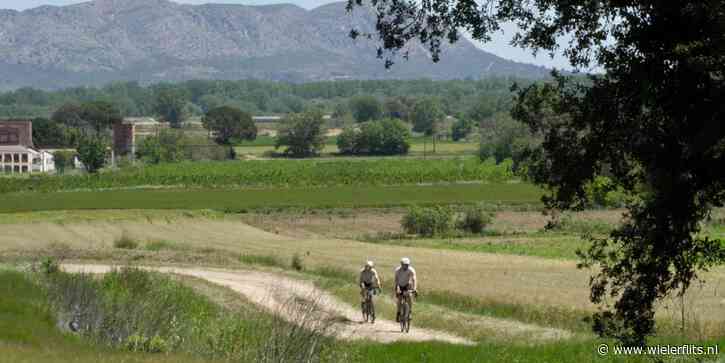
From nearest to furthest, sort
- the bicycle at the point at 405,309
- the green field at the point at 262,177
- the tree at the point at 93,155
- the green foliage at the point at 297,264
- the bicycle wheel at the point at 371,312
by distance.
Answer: the bicycle at the point at 405,309 < the bicycle wheel at the point at 371,312 < the green foliage at the point at 297,264 < the green field at the point at 262,177 < the tree at the point at 93,155

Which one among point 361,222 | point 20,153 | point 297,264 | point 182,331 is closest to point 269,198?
point 361,222

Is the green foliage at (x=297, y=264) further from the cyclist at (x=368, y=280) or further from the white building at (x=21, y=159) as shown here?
the white building at (x=21, y=159)

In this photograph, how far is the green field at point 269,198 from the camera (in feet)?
307

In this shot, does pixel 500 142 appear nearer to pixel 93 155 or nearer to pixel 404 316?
pixel 93 155

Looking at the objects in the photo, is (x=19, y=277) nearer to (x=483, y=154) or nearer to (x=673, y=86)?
(x=673, y=86)

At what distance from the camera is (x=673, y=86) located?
17500 millimetres

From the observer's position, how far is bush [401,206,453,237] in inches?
3278

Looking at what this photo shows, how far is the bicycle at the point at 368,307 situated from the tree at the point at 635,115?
43.7 ft

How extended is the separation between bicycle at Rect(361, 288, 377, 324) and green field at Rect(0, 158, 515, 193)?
83427 millimetres

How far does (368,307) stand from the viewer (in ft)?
109

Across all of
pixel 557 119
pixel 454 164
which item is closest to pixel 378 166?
pixel 454 164

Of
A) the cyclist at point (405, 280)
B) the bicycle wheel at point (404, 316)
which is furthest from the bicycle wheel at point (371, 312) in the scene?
the cyclist at point (405, 280)

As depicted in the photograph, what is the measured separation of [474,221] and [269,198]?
75.9ft

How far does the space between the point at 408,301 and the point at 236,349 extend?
509 inches
